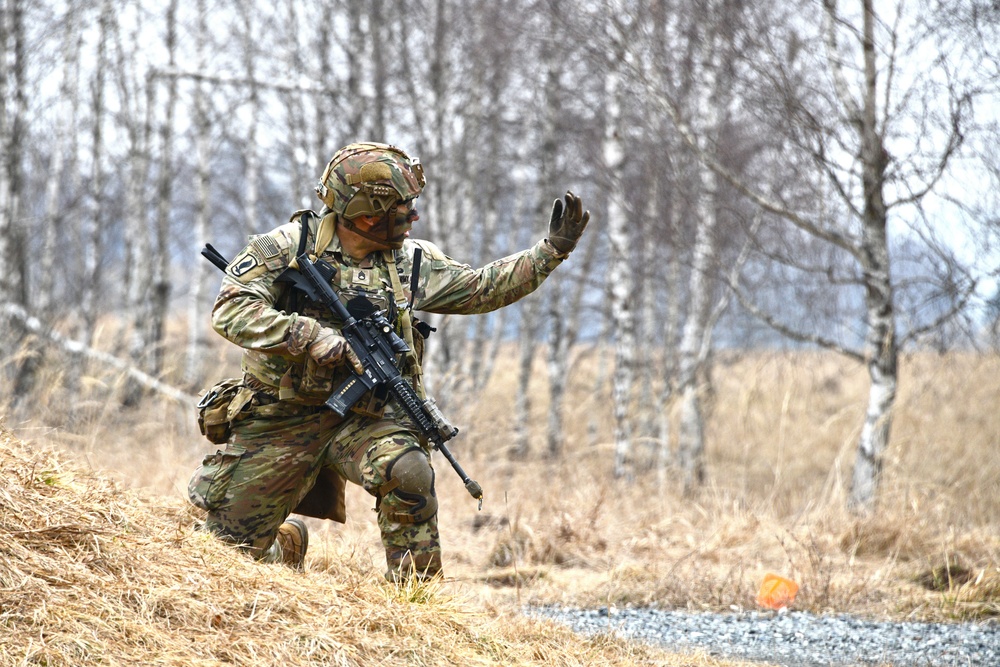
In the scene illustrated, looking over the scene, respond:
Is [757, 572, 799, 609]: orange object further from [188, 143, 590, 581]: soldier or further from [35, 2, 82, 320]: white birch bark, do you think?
[35, 2, 82, 320]: white birch bark

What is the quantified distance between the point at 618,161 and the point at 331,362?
20.4ft

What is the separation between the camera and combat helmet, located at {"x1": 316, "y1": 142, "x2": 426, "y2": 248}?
4129mm

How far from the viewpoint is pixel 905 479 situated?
7.00m

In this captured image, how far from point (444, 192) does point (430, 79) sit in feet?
4.03

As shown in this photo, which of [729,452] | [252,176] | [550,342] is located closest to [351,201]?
[550,342]

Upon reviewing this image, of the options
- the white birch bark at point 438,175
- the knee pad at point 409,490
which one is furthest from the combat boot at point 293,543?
the white birch bark at point 438,175

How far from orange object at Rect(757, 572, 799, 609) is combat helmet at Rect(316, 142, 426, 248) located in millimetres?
2595

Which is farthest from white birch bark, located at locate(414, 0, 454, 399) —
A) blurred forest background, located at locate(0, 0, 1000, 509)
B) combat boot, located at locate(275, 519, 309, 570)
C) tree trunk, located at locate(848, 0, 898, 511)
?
combat boot, located at locate(275, 519, 309, 570)

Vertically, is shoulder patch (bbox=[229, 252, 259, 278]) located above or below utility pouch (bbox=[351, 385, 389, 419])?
above

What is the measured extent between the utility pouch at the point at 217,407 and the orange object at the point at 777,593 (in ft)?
9.05

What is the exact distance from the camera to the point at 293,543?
4.48 metres

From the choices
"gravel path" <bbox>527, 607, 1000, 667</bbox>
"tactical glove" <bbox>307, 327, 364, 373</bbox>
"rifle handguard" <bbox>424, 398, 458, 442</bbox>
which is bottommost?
"gravel path" <bbox>527, 607, 1000, 667</bbox>

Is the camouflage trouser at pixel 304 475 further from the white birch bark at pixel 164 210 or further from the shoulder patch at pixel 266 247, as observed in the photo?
the white birch bark at pixel 164 210

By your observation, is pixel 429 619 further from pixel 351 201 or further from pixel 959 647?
pixel 959 647
